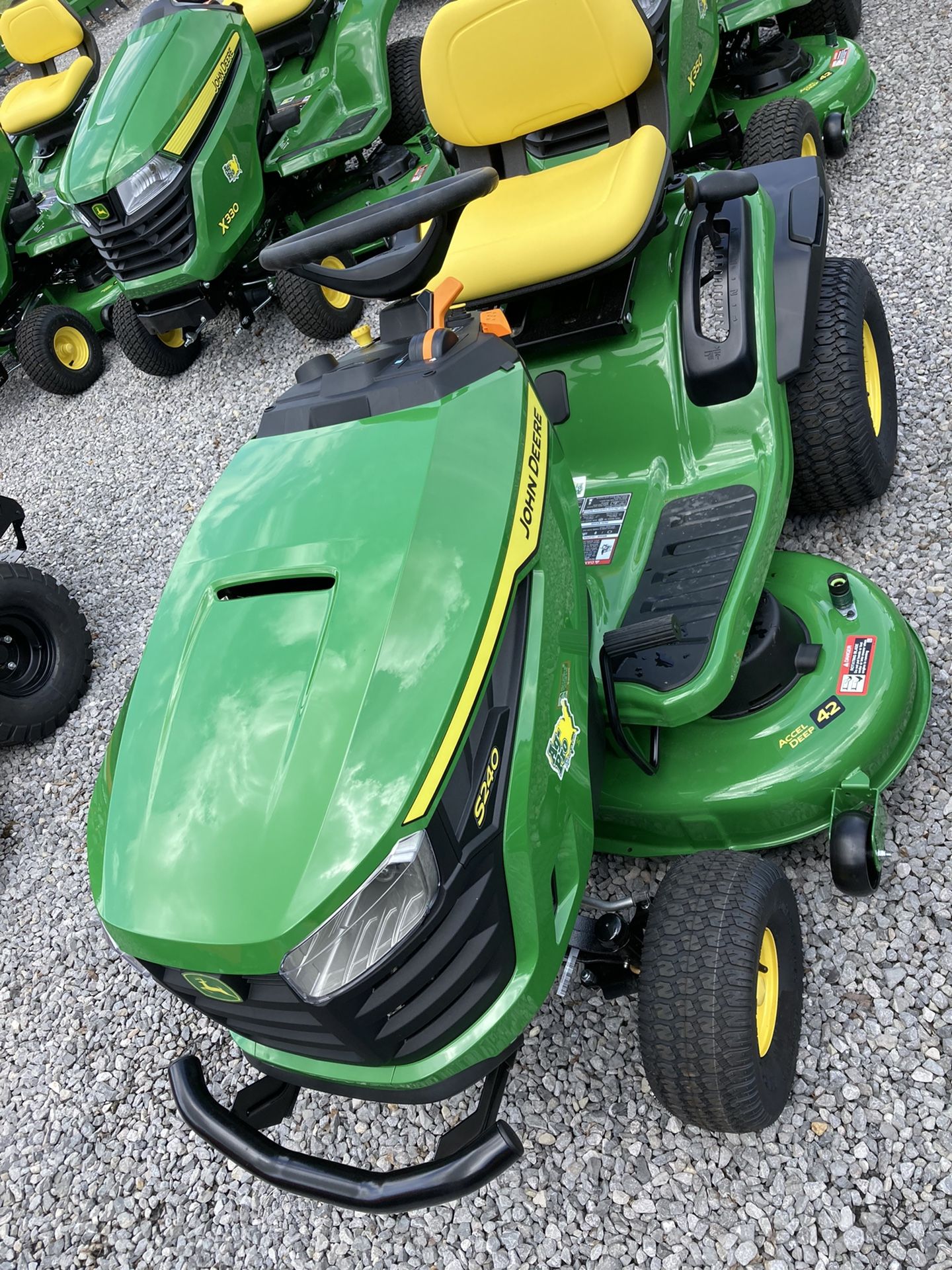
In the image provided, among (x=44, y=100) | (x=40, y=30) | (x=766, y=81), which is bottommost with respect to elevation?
(x=766, y=81)

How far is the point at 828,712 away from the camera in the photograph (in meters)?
1.82

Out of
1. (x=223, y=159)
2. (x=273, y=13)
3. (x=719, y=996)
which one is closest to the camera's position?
(x=719, y=996)

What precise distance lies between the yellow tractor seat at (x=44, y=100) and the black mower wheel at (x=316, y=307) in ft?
5.94

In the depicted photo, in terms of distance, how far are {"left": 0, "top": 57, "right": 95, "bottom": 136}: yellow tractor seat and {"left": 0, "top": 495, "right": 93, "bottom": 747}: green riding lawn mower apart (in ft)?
8.89

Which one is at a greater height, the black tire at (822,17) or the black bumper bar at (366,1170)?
the black bumper bar at (366,1170)

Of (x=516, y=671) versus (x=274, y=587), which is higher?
(x=274, y=587)

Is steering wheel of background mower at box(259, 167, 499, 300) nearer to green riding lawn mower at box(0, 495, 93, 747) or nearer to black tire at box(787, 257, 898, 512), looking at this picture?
black tire at box(787, 257, 898, 512)

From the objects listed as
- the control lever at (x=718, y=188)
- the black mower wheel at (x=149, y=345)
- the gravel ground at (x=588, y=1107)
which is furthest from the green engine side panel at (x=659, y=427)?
the black mower wheel at (x=149, y=345)

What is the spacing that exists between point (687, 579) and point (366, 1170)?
44.7 inches

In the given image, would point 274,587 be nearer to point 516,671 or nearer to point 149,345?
point 516,671

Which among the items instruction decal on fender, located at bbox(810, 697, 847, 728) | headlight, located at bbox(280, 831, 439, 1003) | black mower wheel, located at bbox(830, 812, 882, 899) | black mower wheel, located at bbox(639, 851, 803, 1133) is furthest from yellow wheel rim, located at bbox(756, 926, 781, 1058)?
headlight, located at bbox(280, 831, 439, 1003)

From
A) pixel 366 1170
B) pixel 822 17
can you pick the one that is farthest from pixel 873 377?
pixel 822 17

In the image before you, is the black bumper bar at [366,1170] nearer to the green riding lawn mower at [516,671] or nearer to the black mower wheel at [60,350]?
the green riding lawn mower at [516,671]

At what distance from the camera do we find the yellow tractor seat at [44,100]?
4.86 metres
